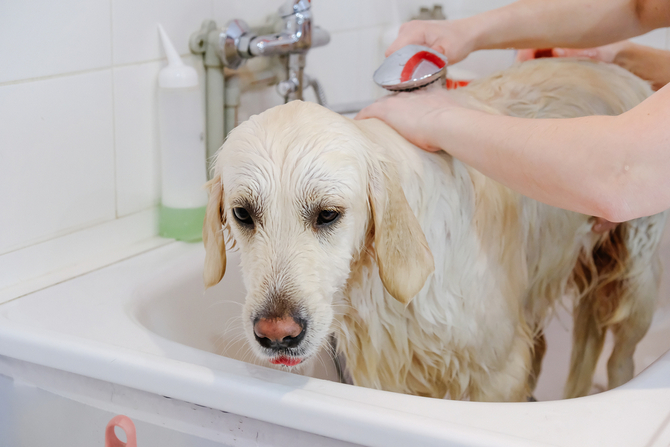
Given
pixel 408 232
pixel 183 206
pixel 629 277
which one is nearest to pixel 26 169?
pixel 183 206

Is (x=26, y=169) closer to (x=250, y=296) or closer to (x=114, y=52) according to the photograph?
(x=114, y=52)

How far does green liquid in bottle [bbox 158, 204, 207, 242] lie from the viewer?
1.46m

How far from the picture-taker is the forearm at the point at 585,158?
77 centimetres

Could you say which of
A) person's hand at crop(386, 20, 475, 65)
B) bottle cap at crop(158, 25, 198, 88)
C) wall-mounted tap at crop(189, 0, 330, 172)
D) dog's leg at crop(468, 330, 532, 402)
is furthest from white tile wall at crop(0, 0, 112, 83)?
dog's leg at crop(468, 330, 532, 402)

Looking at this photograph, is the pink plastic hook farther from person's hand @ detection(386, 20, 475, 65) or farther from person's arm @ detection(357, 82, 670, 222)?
person's hand @ detection(386, 20, 475, 65)

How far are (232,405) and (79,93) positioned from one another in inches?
28.8

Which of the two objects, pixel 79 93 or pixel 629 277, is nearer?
pixel 79 93

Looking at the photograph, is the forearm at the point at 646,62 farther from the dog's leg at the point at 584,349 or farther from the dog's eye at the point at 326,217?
the dog's eye at the point at 326,217

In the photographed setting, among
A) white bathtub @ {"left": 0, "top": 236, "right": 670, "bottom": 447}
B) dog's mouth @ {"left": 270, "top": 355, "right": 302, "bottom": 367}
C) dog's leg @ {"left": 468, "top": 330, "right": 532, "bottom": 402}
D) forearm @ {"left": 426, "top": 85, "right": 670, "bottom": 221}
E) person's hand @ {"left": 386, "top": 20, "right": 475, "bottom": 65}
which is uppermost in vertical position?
person's hand @ {"left": 386, "top": 20, "right": 475, "bottom": 65}

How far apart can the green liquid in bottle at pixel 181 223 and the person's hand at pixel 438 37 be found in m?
0.58

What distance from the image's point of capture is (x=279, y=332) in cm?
79

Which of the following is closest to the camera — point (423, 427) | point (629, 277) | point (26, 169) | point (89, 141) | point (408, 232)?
point (423, 427)

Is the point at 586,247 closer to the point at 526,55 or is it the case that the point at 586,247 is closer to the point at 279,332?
the point at 526,55

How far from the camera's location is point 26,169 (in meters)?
1.18
